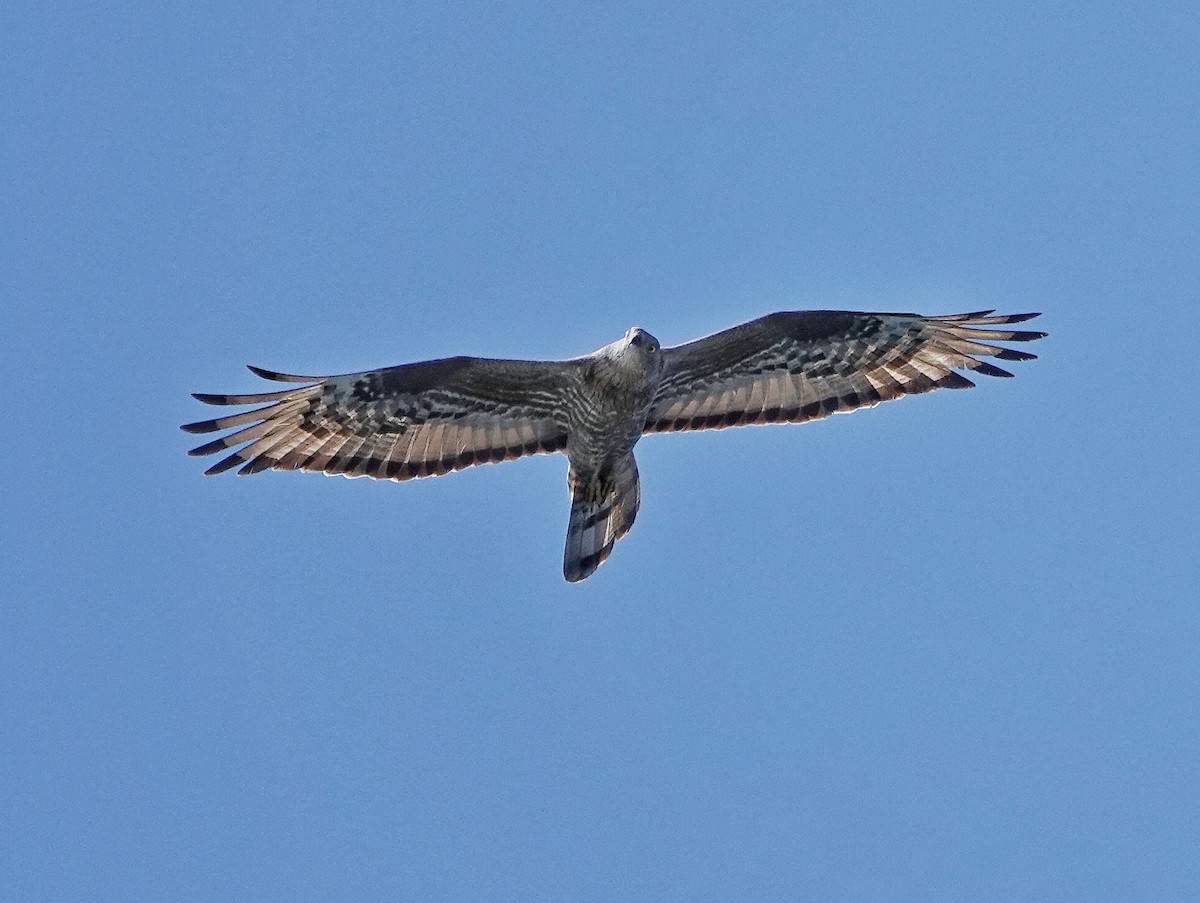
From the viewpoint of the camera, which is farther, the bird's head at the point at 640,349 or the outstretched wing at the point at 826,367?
the outstretched wing at the point at 826,367

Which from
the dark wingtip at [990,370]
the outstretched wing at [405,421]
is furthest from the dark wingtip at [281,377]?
the dark wingtip at [990,370]

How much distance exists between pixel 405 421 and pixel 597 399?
1537mm

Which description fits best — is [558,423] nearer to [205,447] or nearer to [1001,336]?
[205,447]

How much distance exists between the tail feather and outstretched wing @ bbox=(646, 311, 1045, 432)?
22.6 inches

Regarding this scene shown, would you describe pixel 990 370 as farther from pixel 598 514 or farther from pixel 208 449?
pixel 208 449

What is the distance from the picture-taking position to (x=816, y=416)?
519 inches

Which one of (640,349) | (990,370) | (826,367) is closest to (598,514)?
(640,349)

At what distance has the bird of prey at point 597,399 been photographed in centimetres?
1239

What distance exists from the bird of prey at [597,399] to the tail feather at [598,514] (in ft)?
0.03

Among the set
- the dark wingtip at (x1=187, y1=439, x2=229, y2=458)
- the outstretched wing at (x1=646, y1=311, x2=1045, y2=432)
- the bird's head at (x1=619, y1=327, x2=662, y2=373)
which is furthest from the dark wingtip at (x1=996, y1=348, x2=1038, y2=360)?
the dark wingtip at (x1=187, y1=439, x2=229, y2=458)

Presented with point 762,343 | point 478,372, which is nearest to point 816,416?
point 762,343

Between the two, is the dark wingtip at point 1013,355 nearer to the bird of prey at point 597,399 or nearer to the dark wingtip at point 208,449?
the bird of prey at point 597,399

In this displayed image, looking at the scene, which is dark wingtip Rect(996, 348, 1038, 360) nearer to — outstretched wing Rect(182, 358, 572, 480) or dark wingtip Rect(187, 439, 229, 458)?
outstretched wing Rect(182, 358, 572, 480)

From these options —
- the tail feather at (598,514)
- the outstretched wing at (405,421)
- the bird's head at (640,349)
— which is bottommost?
the tail feather at (598,514)
